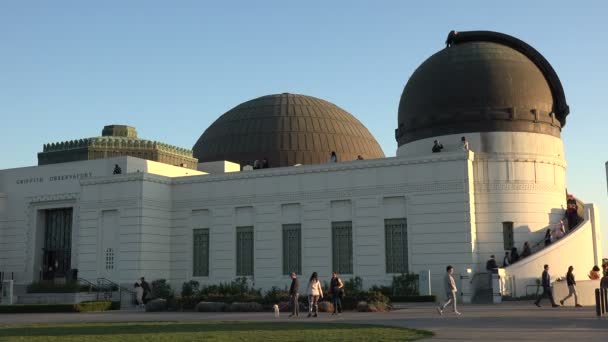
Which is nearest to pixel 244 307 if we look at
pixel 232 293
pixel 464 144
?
pixel 232 293

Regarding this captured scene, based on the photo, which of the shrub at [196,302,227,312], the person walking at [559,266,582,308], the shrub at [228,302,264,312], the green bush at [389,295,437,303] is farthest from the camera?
the green bush at [389,295,437,303]

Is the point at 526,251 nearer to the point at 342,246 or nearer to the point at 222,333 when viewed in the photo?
the point at 342,246

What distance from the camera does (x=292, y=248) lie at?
42.6m

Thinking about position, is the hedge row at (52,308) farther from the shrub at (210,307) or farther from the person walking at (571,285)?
the person walking at (571,285)

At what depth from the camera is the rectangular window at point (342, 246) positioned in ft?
135

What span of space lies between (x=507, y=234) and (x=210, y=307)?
1797 centimetres

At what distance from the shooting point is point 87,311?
116 ft

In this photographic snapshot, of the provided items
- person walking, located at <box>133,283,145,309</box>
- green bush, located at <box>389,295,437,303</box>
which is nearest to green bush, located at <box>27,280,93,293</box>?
person walking, located at <box>133,283,145,309</box>

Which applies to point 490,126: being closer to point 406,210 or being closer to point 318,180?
point 406,210

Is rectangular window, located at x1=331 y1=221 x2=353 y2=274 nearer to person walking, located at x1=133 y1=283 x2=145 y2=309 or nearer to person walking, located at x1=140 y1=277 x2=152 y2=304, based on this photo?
person walking, located at x1=140 y1=277 x2=152 y2=304

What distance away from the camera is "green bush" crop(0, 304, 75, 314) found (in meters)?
35.3

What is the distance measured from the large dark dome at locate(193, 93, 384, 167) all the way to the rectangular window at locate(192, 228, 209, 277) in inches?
580

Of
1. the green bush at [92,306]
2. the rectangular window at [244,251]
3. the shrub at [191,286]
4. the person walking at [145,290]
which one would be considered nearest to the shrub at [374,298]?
the rectangular window at [244,251]

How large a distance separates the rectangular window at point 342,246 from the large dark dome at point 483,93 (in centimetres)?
793
